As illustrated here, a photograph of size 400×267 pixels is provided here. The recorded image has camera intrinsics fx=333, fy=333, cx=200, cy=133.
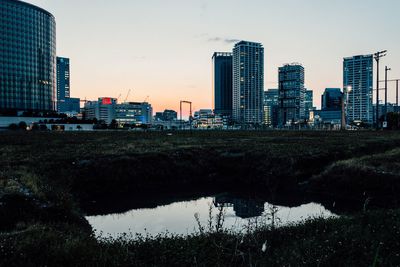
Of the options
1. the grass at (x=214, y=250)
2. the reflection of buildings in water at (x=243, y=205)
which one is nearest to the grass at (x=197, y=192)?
the grass at (x=214, y=250)

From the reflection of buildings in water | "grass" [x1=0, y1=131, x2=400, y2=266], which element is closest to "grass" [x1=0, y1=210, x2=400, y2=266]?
"grass" [x1=0, y1=131, x2=400, y2=266]

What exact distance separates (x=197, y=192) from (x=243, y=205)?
501cm

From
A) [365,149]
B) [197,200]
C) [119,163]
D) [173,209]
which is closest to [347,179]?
[197,200]

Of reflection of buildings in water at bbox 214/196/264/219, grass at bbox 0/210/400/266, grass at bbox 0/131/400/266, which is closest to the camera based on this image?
grass at bbox 0/210/400/266

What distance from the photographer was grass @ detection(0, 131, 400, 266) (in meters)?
8.97

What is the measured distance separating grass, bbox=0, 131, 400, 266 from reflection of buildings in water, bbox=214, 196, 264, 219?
1.63 m

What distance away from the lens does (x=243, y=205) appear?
74.0ft

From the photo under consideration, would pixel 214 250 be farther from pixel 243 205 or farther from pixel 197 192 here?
pixel 197 192

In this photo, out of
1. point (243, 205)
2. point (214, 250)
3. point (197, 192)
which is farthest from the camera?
point (197, 192)

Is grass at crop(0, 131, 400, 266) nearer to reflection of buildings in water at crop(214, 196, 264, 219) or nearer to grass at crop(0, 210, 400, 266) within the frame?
grass at crop(0, 210, 400, 266)

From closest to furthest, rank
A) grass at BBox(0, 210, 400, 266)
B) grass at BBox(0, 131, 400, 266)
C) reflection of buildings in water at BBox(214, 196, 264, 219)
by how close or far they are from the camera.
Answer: grass at BBox(0, 210, 400, 266) → grass at BBox(0, 131, 400, 266) → reflection of buildings in water at BBox(214, 196, 264, 219)

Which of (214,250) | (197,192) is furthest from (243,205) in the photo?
(214,250)

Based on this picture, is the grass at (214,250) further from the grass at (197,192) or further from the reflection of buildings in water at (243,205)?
the reflection of buildings in water at (243,205)

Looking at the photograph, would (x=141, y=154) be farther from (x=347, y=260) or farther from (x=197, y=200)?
(x=347, y=260)
